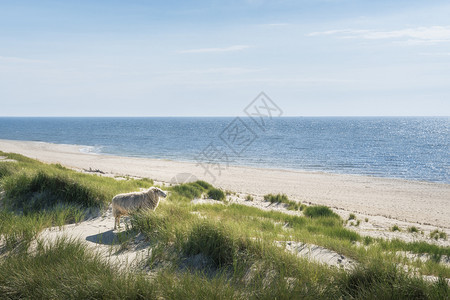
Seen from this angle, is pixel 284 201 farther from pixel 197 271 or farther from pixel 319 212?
pixel 197 271

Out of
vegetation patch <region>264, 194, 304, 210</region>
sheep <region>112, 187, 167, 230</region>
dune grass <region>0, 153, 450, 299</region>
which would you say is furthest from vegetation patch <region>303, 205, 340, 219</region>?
sheep <region>112, 187, 167, 230</region>

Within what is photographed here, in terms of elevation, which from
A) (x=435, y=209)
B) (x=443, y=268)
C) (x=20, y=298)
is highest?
(x=20, y=298)

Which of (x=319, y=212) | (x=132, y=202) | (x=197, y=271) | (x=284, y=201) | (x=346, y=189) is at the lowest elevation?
(x=346, y=189)

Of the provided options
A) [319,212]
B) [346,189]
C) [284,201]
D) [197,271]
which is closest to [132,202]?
[197,271]

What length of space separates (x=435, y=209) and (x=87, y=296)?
79.8 ft

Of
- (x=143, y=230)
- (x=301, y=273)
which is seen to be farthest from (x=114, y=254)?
(x=301, y=273)

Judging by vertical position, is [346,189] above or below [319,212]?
below

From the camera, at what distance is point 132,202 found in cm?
815

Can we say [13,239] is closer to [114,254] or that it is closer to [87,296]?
[114,254]

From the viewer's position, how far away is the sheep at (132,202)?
316 inches

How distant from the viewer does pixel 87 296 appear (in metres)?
4.25

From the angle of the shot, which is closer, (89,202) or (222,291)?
(222,291)

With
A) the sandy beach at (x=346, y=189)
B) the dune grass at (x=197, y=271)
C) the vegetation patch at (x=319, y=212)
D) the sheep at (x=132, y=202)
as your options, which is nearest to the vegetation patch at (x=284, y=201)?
the vegetation patch at (x=319, y=212)

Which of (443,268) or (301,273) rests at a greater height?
(301,273)
